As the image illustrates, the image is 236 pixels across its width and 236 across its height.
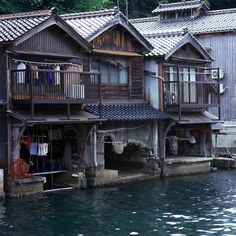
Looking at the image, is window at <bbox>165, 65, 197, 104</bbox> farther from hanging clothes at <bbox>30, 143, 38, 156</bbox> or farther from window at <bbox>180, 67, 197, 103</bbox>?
hanging clothes at <bbox>30, 143, 38, 156</bbox>

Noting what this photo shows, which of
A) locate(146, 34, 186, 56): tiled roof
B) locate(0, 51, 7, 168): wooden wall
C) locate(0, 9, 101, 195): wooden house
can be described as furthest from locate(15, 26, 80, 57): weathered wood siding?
locate(146, 34, 186, 56): tiled roof

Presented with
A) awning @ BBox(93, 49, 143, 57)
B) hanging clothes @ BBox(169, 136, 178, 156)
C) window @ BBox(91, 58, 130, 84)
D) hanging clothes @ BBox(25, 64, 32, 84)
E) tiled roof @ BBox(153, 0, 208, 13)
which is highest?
tiled roof @ BBox(153, 0, 208, 13)

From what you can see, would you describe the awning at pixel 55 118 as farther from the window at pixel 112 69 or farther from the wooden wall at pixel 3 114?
the window at pixel 112 69

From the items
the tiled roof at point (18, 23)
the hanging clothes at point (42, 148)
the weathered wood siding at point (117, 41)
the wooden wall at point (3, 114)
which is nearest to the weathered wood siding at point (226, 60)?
the weathered wood siding at point (117, 41)

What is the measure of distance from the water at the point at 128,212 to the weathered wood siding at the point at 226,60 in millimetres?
14652

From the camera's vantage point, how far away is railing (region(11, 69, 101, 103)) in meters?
23.9

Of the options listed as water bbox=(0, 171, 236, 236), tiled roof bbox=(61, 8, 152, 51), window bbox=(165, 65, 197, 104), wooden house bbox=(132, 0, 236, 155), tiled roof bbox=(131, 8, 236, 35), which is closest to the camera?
water bbox=(0, 171, 236, 236)

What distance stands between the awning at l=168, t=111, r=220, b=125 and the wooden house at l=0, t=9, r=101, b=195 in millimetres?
6172

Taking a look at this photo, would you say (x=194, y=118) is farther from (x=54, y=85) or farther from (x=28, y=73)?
(x=28, y=73)

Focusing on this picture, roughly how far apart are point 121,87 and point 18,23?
7.53m

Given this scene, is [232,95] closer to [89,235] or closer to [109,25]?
[109,25]

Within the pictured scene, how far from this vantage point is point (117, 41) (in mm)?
29891

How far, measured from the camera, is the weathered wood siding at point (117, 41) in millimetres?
28984

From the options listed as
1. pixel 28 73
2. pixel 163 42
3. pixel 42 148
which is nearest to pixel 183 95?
pixel 163 42
